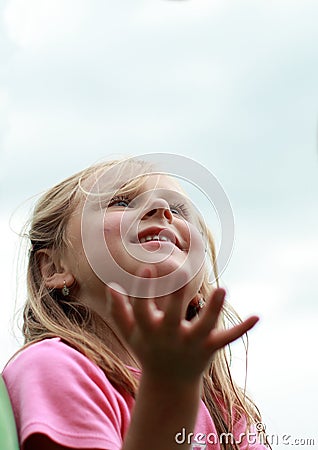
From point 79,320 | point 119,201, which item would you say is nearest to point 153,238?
point 119,201

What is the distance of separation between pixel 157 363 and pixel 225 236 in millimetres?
400

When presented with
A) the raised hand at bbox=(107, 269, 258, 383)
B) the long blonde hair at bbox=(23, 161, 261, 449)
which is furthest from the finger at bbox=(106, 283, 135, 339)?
the long blonde hair at bbox=(23, 161, 261, 449)

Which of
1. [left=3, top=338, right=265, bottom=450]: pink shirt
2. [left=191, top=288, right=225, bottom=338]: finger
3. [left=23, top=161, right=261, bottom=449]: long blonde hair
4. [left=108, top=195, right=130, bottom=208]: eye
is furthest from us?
[left=108, top=195, right=130, bottom=208]: eye

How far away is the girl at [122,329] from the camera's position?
3.18 ft

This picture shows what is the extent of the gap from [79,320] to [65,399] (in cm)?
33

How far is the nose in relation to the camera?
4.98 ft

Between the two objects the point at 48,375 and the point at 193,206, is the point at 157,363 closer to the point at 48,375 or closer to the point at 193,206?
the point at 48,375

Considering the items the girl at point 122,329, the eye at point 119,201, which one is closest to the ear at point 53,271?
the girl at point 122,329

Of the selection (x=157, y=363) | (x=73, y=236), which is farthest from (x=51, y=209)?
(x=157, y=363)

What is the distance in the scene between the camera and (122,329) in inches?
38.2

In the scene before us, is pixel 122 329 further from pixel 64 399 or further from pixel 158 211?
pixel 158 211

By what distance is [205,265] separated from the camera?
1.62 m

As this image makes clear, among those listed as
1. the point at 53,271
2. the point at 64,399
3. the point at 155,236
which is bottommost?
the point at 64,399

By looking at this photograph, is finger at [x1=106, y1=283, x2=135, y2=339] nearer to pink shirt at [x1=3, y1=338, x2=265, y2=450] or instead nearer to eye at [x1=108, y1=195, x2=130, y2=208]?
pink shirt at [x1=3, y1=338, x2=265, y2=450]
